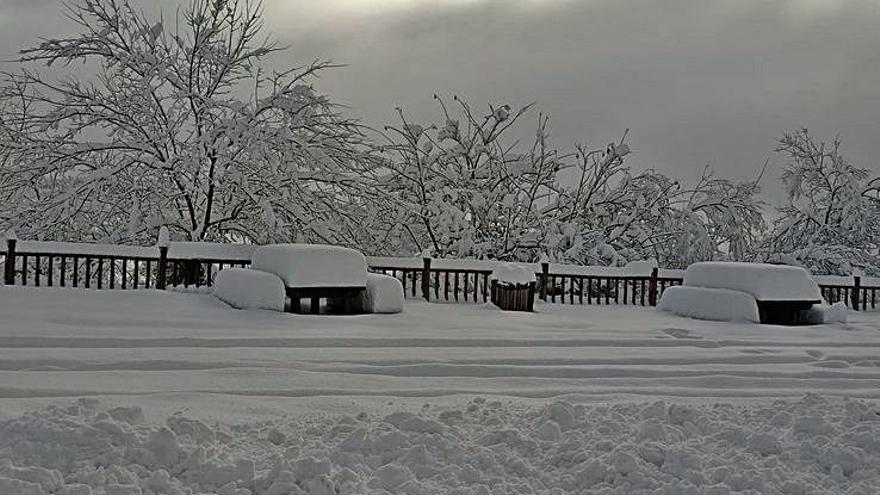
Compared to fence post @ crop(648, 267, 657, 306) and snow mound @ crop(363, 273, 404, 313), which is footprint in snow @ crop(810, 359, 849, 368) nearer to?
snow mound @ crop(363, 273, 404, 313)

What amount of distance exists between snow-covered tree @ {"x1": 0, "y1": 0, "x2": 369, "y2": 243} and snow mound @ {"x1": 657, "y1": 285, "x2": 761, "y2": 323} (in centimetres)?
729

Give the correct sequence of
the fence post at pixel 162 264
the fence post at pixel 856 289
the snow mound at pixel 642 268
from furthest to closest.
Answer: the fence post at pixel 856 289, the snow mound at pixel 642 268, the fence post at pixel 162 264

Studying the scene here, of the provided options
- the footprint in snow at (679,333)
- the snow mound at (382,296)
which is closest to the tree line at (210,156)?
the snow mound at (382,296)

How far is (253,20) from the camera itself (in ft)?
50.6

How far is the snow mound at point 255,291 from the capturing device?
31.8 ft

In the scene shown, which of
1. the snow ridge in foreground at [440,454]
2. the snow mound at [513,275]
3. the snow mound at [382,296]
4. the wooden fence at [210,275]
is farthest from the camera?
the snow mound at [513,275]

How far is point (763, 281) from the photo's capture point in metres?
11.9

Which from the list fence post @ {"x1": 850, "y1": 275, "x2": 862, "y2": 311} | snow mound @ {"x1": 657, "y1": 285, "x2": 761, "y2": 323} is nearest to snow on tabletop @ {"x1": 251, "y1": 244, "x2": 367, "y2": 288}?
snow mound @ {"x1": 657, "y1": 285, "x2": 761, "y2": 323}

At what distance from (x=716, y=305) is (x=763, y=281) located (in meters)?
0.96

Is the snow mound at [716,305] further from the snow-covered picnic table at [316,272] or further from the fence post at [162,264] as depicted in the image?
the fence post at [162,264]

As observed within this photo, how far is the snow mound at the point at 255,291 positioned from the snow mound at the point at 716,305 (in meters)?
7.02

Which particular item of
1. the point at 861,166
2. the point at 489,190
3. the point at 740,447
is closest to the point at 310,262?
the point at 740,447

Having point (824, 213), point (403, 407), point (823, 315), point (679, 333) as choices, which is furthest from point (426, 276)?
point (824, 213)

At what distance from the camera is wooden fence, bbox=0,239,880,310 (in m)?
11.5
